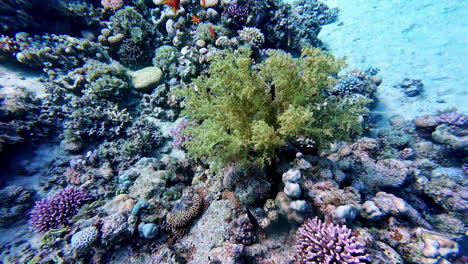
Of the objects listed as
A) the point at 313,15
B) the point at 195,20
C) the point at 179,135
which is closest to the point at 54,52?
the point at 195,20

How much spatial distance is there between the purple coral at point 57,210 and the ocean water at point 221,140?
1.1 inches

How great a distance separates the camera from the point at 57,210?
4105 mm

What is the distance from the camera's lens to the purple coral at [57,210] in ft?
13.1

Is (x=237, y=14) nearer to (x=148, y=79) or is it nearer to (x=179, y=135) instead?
(x=148, y=79)

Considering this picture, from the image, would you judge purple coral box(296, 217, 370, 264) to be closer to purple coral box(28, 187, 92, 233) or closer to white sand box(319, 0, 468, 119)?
purple coral box(28, 187, 92, 233)

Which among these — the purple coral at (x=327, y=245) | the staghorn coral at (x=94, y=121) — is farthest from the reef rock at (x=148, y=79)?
the purple coral at (x=327, y=245)

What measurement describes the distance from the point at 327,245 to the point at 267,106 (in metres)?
2.26

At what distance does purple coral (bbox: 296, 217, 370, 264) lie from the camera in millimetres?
2359

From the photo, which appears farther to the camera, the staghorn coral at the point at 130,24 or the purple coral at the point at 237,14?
the staghorn coral at the point at 130,24

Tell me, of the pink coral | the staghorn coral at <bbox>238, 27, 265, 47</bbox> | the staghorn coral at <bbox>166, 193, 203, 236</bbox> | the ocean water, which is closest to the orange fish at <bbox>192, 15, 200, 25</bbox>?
the ocean water

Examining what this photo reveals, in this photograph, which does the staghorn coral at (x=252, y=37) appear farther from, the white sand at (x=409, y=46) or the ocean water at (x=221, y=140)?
the white sand at (x=409, y=46)

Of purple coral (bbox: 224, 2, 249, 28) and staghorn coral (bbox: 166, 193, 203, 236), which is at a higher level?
purple coral (bbox: 224, 2, 249, 28)

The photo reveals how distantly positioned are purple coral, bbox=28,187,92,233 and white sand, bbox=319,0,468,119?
10202 millimetres

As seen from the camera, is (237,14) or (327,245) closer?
(327,245)
